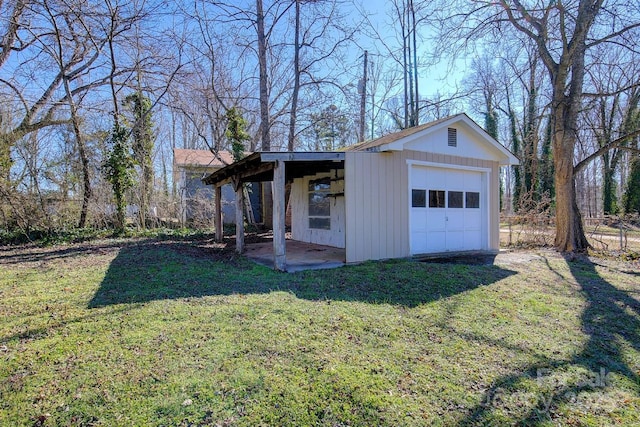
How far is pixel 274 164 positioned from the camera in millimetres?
6098

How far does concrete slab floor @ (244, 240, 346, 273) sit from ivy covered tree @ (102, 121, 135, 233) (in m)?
4.99

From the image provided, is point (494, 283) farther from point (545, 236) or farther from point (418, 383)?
point (545, 236)

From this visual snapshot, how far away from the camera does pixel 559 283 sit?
5.79 meters

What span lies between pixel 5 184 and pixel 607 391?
12.6 meters

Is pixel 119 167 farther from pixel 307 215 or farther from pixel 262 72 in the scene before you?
pixel 307 215

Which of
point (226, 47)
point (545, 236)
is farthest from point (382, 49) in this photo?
point (545, 236)

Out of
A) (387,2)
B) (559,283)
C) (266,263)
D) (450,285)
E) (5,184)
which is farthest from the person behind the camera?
(387,2)

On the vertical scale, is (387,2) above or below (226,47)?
above

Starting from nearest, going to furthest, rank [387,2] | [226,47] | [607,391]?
[607,391]
[226,47]
[387,2]

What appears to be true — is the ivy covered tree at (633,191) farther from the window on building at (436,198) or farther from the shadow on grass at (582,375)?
the shadow on grass at (582,375)

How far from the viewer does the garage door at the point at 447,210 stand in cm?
786

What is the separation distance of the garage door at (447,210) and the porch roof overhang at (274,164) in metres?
1.99

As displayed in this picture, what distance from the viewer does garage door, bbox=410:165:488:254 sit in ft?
25.8

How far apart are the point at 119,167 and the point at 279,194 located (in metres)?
7.84
